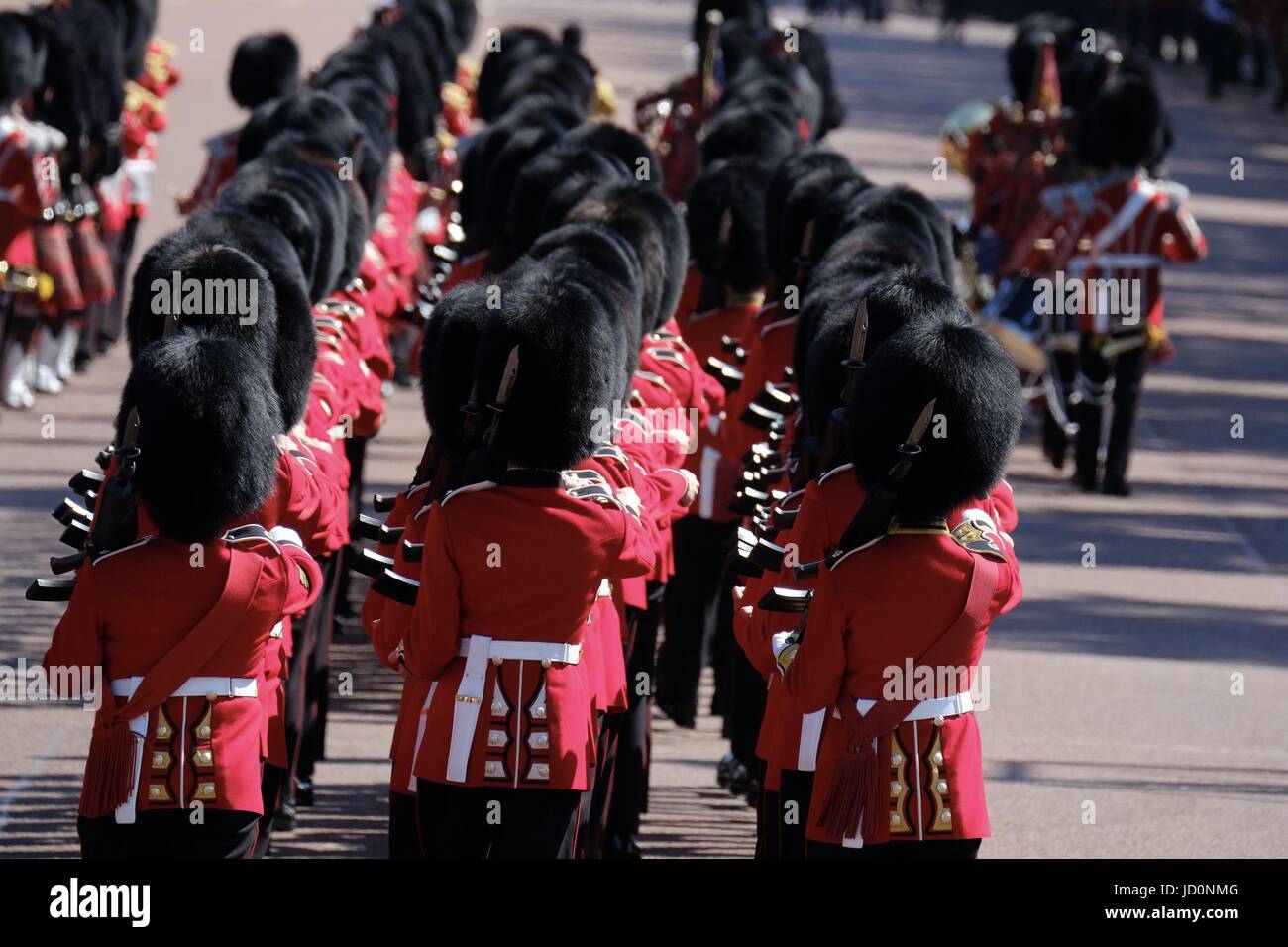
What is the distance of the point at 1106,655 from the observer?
790cm

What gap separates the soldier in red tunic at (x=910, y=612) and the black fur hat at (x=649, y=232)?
1886mm

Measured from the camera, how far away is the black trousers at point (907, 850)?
162 inches

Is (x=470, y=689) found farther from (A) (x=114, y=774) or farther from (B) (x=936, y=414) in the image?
(B) (x=936, y=414)

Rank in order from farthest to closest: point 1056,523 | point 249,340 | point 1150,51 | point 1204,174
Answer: point 1150,51 < point 1204,174 < point 1056,523 < point 249,340

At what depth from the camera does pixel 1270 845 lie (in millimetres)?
6043

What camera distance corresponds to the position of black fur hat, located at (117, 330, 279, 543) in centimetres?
Answer: 416

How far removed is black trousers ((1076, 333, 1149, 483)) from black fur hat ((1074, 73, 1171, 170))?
81 centimetres

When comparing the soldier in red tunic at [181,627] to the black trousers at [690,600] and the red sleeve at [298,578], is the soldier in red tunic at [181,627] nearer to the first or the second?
the red sleeve at [298,578]

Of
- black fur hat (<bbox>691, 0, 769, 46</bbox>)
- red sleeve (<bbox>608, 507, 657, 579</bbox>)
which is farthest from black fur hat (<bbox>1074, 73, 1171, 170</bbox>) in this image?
red sleeve (<bbox>608, 507, 657, 579</bbox>)

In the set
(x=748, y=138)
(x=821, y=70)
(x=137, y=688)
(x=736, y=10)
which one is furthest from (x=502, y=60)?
(x=137, y=688)

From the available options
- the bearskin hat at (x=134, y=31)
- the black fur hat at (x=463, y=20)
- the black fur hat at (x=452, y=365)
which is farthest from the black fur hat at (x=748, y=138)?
the black fur hat at (x=463, y=20)
